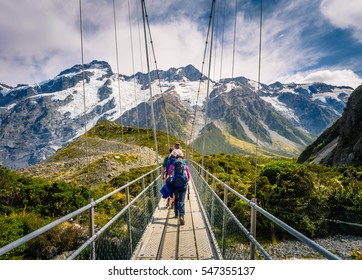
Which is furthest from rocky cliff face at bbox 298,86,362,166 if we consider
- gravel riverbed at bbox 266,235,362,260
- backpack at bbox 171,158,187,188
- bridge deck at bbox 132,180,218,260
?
backpack at bbox 171,158,187,188

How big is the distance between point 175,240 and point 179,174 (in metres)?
1.62

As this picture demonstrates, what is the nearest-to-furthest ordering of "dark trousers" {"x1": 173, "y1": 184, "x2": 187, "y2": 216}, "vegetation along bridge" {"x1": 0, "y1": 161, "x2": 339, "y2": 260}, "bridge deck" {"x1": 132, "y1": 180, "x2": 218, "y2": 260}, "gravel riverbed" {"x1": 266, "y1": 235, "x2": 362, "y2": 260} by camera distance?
"vegetation along bridge" {"x1": 0, "y1": 161, "x2": 339, "y2": 260}, "bridge deck" {"x1": 132, "y1": 180, "x2": 218, "y2": 260}, "dark trousers" {"x1": 173, "y1": 184, "x2": 187, "y2": 216}, "gravel riverbed" {"x1": 266, "y1": 235, "x2": 362, "y2": 260}

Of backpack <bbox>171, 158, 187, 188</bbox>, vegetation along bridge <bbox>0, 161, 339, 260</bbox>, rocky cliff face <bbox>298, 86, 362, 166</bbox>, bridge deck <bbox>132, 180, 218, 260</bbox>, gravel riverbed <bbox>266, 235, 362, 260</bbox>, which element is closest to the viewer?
vegetation along bridge <bbox>0, 161, 339, 260</bbox>

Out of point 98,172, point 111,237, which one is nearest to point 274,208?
point 111,237

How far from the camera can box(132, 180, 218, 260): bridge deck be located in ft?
18.2

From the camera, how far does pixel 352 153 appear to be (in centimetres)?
2502

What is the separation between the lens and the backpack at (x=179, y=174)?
746cm

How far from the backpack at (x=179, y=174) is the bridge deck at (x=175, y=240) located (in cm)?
103

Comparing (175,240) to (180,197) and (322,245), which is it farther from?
(322,245)

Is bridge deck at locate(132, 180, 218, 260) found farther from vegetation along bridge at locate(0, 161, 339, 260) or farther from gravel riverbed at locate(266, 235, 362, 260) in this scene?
gravel riverbed at locate(266, 235, 362, 260)

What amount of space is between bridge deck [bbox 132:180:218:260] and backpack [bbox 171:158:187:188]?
1.03 meters
